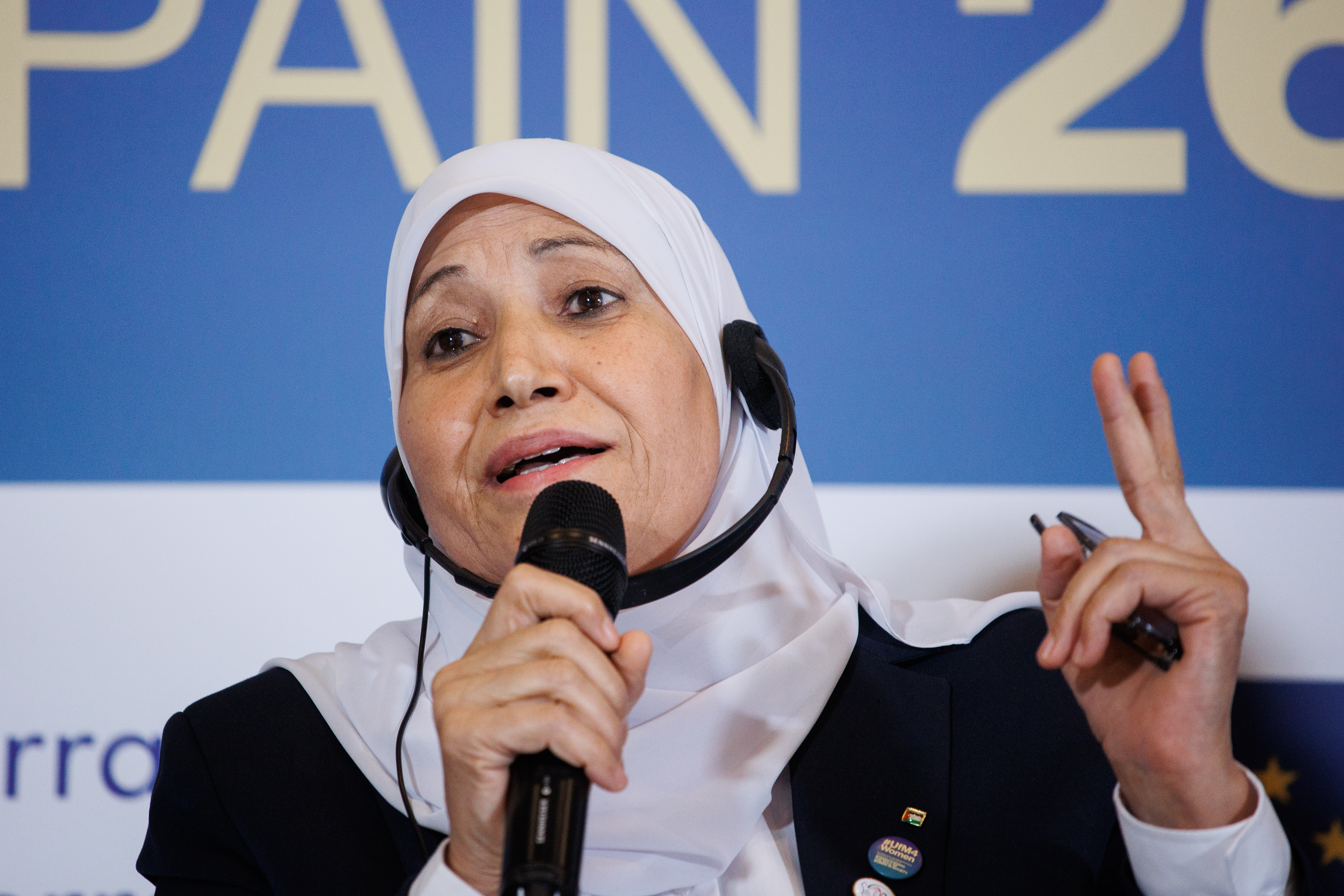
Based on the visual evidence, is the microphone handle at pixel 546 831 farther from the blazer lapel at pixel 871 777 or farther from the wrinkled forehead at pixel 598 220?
the wrinkled forehead at pixel 598 220

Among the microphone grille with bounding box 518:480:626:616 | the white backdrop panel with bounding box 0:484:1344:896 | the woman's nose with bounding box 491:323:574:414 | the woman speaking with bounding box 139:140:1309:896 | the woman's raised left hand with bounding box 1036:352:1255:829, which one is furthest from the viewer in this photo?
the white backdrop panel with bounding box 0:484:1344:896

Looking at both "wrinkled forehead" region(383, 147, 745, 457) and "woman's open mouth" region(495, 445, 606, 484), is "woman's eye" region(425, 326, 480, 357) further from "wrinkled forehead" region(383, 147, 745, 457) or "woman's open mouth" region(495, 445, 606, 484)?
"woman's open mouth" region(495, 445, 606, 484)

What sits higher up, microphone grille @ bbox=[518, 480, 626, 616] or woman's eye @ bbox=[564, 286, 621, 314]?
woman's eye @ bbox=[564, 286, 621, 314]

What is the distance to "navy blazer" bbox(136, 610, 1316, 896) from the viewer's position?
119 cm

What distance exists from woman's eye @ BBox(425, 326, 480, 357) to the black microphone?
452 millimetres

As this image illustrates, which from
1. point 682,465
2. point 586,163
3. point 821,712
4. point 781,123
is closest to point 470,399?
point 682,465

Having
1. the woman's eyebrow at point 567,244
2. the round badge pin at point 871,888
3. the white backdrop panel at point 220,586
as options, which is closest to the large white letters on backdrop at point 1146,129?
the white backdrop panel at point 220,586

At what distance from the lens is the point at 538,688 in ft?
2.46

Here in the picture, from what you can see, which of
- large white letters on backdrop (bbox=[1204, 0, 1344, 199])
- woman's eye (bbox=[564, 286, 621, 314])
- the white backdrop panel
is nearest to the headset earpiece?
woman's eye (bbox=[564, 286, 621, 314])

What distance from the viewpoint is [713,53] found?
1.74m

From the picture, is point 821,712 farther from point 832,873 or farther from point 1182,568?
point 1182,568

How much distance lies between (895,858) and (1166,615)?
1.39ft

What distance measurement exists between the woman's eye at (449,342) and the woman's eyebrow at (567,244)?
130 mm

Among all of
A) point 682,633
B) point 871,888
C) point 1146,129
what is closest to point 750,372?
point 682,633
